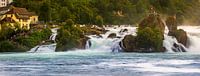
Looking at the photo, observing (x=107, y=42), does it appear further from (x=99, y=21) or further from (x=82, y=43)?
(x=99, y=21)

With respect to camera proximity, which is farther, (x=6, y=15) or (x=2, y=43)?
(x=6, y=15)

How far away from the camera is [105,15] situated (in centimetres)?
9506

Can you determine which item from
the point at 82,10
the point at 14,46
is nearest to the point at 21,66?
the point at 14,46

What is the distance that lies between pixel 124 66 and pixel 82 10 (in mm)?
41589

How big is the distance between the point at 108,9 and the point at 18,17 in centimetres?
2001

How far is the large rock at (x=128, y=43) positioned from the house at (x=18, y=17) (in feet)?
49.2

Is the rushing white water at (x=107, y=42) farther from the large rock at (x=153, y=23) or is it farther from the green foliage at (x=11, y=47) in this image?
the green foliage at (x=11, y=47)

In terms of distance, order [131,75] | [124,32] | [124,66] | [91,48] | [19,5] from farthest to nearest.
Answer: [19,5], [124,32], [91,48], [124,66], [131,75]

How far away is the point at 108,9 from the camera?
315 feet

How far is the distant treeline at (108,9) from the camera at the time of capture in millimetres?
86625

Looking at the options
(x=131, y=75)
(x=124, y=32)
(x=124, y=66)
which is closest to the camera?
(x=131, y=75)

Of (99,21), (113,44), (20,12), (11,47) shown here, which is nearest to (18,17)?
(20,12)

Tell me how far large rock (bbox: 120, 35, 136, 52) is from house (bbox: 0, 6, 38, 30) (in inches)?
591

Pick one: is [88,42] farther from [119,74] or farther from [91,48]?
[119,74]
